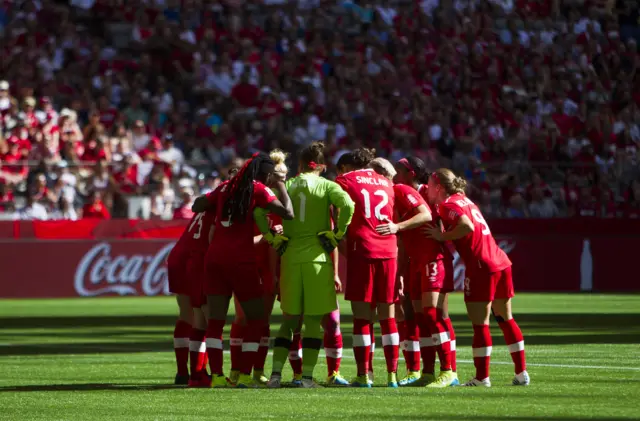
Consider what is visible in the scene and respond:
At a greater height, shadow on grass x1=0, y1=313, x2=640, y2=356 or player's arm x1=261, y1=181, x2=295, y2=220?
player's arm x1=261, y1=181, x2=295, y2=220

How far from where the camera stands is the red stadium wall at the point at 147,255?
1105 inches

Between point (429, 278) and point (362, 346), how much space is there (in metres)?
0.92

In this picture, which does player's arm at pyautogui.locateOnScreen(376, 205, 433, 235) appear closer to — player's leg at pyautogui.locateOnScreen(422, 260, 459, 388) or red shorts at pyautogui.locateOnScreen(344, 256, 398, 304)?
red shorts at pyautogui.locateOnScreen(344, 256, 398, 304)

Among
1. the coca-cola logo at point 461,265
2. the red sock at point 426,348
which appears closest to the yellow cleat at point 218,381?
the red sock at point 426,348

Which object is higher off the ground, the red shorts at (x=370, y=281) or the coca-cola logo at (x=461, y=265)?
the red shorts at (x=370, y=281)

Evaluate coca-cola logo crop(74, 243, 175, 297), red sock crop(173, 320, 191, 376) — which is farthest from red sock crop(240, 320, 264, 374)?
coca-cola logo crop(74, 243, 175, 297)

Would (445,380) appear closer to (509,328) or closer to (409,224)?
(509,328)

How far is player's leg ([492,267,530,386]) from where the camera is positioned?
1219 cm

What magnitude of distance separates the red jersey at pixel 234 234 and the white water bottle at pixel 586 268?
20.0 meters

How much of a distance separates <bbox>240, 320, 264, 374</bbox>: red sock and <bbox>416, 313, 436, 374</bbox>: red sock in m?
1.50

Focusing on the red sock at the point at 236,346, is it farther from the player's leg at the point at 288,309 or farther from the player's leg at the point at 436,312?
the player's leg at the point at 436,312

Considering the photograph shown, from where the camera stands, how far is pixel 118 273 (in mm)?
28969

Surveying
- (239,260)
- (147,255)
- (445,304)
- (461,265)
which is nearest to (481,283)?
(445,304)

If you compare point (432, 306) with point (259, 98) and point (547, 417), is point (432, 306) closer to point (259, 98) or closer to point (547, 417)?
point (547, 417)
